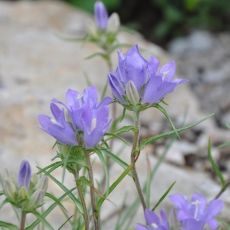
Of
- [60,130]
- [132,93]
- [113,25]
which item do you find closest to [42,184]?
[60,130]

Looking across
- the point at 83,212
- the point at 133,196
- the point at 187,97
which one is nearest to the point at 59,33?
the point at 187,97

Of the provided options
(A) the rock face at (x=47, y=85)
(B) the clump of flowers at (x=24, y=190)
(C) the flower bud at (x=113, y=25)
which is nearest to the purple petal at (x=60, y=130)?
(B) the clump of flowers at (x=24, y=190)

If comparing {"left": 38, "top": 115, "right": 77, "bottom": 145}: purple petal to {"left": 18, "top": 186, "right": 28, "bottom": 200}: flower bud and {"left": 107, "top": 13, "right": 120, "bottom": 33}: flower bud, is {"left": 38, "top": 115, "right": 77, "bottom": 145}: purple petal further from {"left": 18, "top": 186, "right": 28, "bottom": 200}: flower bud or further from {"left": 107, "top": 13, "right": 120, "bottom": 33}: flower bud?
{"left": 107, "top": 13, "right": 120, "bottom": 33}: flower bud

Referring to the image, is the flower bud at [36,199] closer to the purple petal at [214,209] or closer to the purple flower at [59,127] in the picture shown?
the purple flower at [59,127]

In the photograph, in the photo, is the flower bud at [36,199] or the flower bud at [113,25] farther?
the flower bud at [113,25]

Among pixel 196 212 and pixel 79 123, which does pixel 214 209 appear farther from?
pixel 79 123

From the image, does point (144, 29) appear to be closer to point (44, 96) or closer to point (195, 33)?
point (195, 33)
